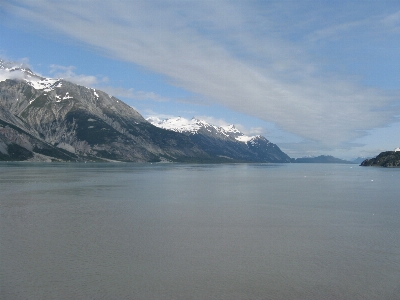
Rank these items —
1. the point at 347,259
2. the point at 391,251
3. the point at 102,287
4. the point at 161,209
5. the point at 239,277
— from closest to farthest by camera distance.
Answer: the point at 102,287, the point at 239,277, the point at 347,259, the point at 391,251, the point at 161,209

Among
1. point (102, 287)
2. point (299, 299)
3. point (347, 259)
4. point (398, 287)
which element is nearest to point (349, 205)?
point (347, 259)

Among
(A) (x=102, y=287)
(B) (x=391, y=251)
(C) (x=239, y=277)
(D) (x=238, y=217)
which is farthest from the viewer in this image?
(D) (x=238, y=217)

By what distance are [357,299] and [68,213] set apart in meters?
39.1

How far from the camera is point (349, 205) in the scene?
6144cm

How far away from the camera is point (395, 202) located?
64938 millimetres

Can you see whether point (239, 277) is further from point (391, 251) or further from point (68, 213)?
point (68, 213)

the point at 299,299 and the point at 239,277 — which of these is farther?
the point at 239,277

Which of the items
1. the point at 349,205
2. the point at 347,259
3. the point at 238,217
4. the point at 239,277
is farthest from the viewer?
the point at 349,205

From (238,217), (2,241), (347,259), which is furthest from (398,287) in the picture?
(2,241)

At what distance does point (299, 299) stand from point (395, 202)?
51854mm

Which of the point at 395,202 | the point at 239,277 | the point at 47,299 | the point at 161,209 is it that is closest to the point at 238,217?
the point at 161,209

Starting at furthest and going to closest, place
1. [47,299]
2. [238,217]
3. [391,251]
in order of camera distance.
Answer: [238,217], [391,251], [47,299]

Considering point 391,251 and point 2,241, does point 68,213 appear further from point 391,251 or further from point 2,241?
point 391,251

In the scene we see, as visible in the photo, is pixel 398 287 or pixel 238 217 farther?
pixel 238 217
